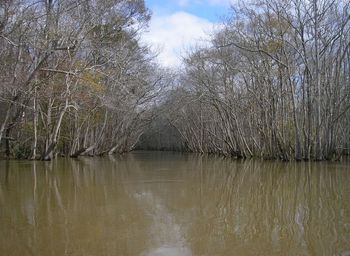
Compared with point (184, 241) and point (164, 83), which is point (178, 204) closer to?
point (184, 241)

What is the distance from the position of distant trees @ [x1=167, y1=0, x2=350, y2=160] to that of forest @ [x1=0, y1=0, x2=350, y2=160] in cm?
7

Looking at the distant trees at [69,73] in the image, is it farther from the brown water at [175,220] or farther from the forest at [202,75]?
the brown water at [175,220]

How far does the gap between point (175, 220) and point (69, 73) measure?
36.0 feet

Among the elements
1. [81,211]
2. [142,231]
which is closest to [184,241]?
[142,231]

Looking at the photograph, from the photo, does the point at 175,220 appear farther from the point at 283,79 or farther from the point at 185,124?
the point at 185,124

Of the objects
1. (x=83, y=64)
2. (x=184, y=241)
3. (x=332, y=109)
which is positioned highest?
(x=83, y=64)

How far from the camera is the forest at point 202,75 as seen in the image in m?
19.2

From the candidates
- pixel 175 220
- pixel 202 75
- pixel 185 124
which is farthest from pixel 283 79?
pixel 185 124

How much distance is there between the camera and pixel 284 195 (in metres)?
10.1

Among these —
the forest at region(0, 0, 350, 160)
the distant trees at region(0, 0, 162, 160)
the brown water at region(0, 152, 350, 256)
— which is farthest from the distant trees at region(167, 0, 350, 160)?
the brown water at region(0, 152, 350, 256)

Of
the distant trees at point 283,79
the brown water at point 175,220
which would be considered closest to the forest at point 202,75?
the distant trees at point 283,79

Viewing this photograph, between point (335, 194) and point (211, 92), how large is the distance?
21.2m

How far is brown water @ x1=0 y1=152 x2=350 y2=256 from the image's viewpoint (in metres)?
5.30

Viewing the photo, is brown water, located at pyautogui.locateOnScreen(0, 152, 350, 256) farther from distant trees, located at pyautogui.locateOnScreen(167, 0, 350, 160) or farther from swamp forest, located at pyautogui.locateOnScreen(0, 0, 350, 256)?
distant trees, located at pyautogui.locateOnScreen(167, 0, 350, 160)
